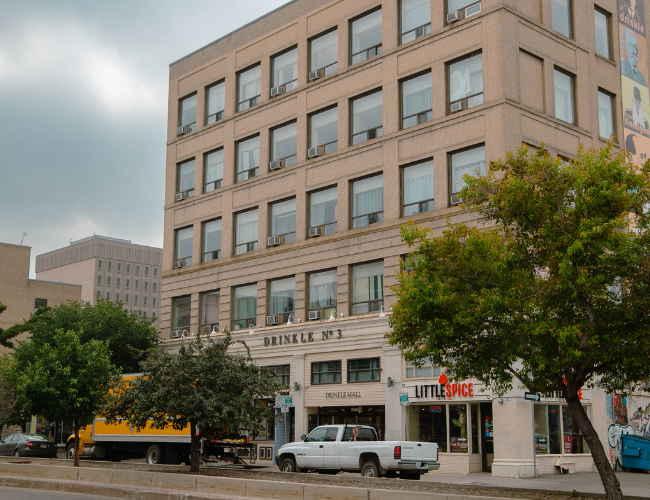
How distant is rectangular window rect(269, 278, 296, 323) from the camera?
35.6 metres

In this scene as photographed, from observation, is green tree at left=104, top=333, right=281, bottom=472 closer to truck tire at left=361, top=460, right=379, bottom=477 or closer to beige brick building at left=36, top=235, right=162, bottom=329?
truck tire at left=361, top=460, right=379, bottom=477

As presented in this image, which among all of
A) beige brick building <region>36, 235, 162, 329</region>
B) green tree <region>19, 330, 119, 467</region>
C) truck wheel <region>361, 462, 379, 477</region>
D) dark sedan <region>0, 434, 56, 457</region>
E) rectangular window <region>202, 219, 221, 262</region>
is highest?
beige brick building <region>36, 235, 162, 329</region>

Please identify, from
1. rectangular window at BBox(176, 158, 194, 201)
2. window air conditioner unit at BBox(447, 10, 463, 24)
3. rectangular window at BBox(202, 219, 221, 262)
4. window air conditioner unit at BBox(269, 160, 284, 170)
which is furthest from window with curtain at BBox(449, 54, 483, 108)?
rectangular window at BBox(176, 158, 194, 201)

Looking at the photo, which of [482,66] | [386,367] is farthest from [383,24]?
[386,367]

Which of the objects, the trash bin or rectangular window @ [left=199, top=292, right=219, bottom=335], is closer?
the trash bin

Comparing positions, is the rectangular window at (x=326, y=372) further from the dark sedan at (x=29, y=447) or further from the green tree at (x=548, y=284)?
the dark sedan at (x=29, y=447)

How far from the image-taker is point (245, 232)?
38562mm

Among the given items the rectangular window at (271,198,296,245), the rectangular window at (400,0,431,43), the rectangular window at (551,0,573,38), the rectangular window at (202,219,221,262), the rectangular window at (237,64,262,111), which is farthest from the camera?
the rectangular window at (202,219,221,262)

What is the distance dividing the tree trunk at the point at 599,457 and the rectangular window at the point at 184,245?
2809 cm

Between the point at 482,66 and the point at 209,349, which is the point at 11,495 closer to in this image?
the point at 209,349

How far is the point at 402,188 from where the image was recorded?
104ft

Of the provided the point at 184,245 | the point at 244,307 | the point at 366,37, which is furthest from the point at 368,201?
the point at 184,245

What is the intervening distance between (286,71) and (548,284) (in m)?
24.7

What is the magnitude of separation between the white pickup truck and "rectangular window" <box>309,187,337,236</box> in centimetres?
1162
